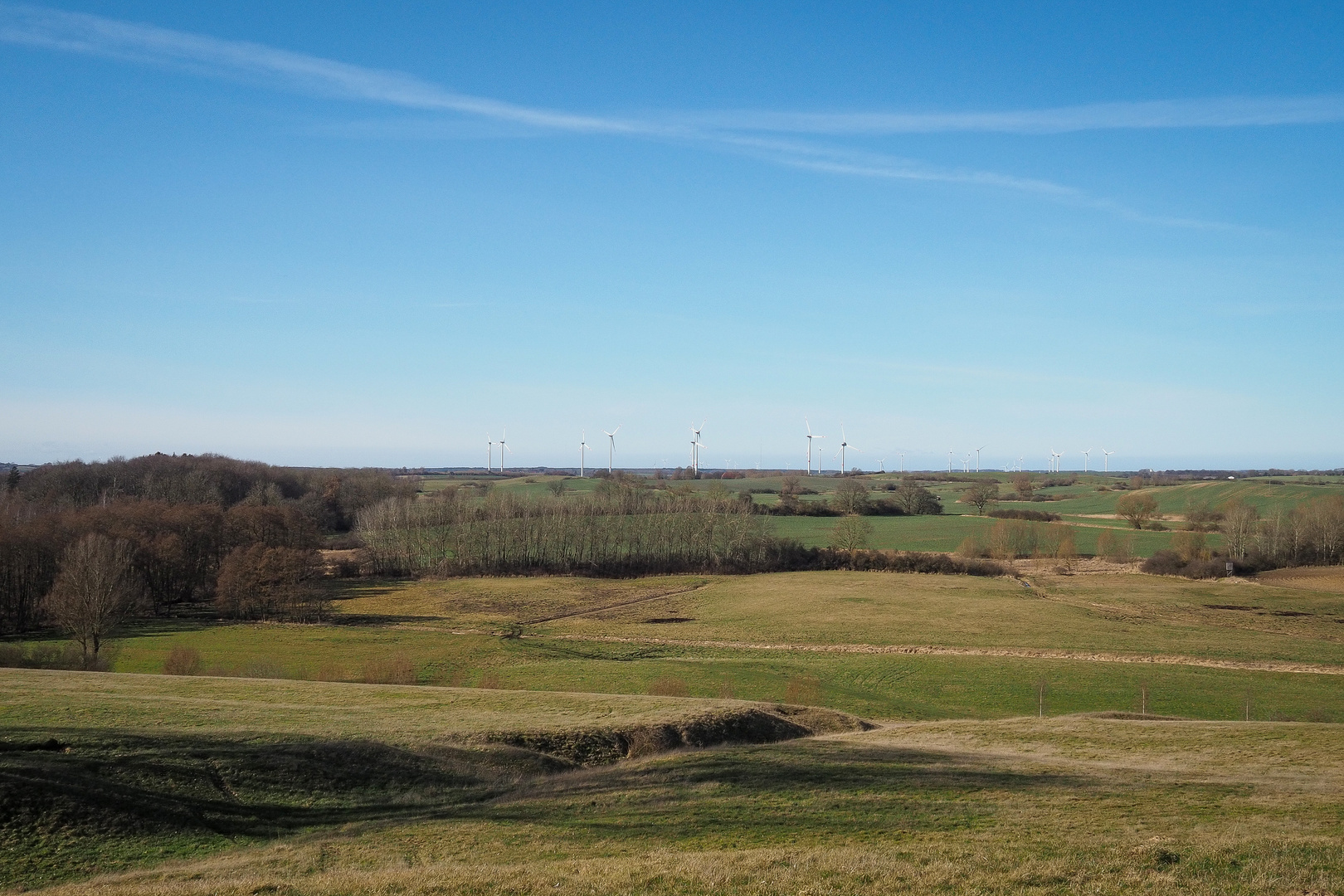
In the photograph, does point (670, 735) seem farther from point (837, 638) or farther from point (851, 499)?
point (851, 499)

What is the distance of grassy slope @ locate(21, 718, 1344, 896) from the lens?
14.0 m

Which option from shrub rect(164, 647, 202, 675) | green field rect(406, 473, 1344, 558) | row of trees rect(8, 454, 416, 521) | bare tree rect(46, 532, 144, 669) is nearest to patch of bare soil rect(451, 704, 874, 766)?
shrub rect(164, 647, 202, 675)

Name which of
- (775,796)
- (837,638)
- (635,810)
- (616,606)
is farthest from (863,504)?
(635,810)

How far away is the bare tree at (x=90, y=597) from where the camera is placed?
53406mm

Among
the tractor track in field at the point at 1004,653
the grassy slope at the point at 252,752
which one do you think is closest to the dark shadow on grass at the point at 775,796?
the grassy slope at the point at 252,752

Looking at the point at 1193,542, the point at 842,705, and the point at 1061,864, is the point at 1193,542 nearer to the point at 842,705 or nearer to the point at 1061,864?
the point at 842,705

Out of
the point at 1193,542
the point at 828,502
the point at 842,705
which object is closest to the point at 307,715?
the point at 842,705

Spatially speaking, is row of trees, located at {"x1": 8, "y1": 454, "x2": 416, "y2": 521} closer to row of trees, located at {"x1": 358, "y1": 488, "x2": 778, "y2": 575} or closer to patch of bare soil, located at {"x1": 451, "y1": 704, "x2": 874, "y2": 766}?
row of trees, located at {"x1": 358, "y1": 488, "x2": 778, "y2": 575}

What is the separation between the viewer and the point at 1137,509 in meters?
136

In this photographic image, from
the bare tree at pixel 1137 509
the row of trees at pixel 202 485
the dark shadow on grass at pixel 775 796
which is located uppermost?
the row of trees at pixel 202 485

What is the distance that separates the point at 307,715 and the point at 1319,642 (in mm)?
67166

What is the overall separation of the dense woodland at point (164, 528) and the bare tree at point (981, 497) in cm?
10137

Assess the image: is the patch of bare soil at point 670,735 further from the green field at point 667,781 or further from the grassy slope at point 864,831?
the grassy slope at point 864,831

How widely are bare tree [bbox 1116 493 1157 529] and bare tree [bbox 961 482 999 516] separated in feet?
77.1
